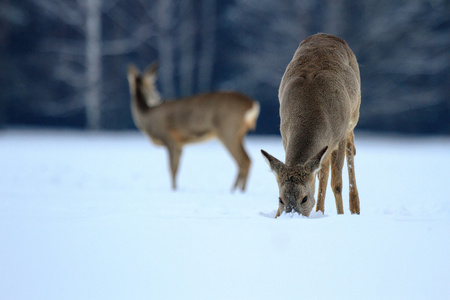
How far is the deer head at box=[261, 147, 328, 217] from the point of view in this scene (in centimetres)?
282

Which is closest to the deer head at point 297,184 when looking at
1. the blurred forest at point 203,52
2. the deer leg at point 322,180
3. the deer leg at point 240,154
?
the deer leg at point 322,180

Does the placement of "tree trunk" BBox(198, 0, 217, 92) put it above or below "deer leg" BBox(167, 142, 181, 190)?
above

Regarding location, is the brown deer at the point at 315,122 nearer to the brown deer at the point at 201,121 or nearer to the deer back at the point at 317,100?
the deer back at the point at 317,100

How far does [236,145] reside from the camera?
23.0 feet

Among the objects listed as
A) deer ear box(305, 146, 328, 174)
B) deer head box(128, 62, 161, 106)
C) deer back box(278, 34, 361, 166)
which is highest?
deer head box(128, 62, 161, 106)

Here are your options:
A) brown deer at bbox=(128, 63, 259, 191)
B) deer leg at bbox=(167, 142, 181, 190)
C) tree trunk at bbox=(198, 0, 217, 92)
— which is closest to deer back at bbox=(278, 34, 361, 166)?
brown deer at bbox=(128, 63, 259, 191)

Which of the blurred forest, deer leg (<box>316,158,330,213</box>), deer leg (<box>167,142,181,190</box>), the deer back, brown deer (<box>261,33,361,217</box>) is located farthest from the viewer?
the blurred forest

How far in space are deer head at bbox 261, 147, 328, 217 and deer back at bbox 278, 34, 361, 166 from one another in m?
0.09

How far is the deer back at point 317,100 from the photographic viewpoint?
3.17 m

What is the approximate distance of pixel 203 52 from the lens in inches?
712

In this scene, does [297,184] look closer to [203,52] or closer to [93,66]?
[93,66]

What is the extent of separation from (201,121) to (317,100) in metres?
4.13

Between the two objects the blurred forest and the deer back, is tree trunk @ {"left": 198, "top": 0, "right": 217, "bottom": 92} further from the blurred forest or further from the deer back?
the deer back

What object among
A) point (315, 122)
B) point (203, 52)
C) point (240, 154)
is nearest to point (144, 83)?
point (240, 154)
